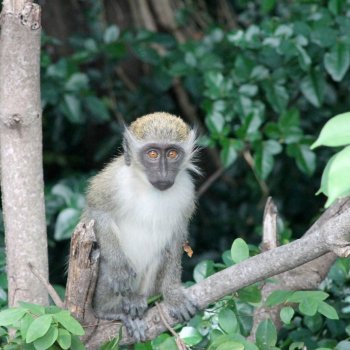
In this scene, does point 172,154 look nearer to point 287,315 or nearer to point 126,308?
point 126,308

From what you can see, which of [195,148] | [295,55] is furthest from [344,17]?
[195,148]

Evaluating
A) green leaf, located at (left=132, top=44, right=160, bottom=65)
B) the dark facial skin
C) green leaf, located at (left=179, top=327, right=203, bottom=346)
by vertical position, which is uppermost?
green leaf, located at (left=132, top=44, right=160, bottom=65)

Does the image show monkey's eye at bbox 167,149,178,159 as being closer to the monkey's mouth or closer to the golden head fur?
the golden head fur

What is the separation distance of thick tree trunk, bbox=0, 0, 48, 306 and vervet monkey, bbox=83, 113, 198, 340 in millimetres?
436

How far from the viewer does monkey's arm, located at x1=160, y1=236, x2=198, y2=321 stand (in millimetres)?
4336

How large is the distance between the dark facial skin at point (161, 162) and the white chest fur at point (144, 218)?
96 mm

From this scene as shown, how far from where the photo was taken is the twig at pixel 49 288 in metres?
4.06

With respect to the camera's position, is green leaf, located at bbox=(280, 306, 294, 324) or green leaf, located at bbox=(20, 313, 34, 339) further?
green leaf, located at bbox=(280, 306, 294, 324)

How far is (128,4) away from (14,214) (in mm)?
4331

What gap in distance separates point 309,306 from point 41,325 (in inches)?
46.8

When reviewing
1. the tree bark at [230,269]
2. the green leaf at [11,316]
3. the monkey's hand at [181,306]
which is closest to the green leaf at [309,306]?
the tree bark at [230,269]

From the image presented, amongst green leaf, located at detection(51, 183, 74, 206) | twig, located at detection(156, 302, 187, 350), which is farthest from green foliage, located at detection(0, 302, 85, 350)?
green leaf, located at detection(51, 183, 74, 206)

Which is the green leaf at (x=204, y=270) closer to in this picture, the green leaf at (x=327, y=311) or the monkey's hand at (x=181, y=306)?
the monkey's hand at (x=181, y=306)

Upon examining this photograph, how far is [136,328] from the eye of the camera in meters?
4.25
